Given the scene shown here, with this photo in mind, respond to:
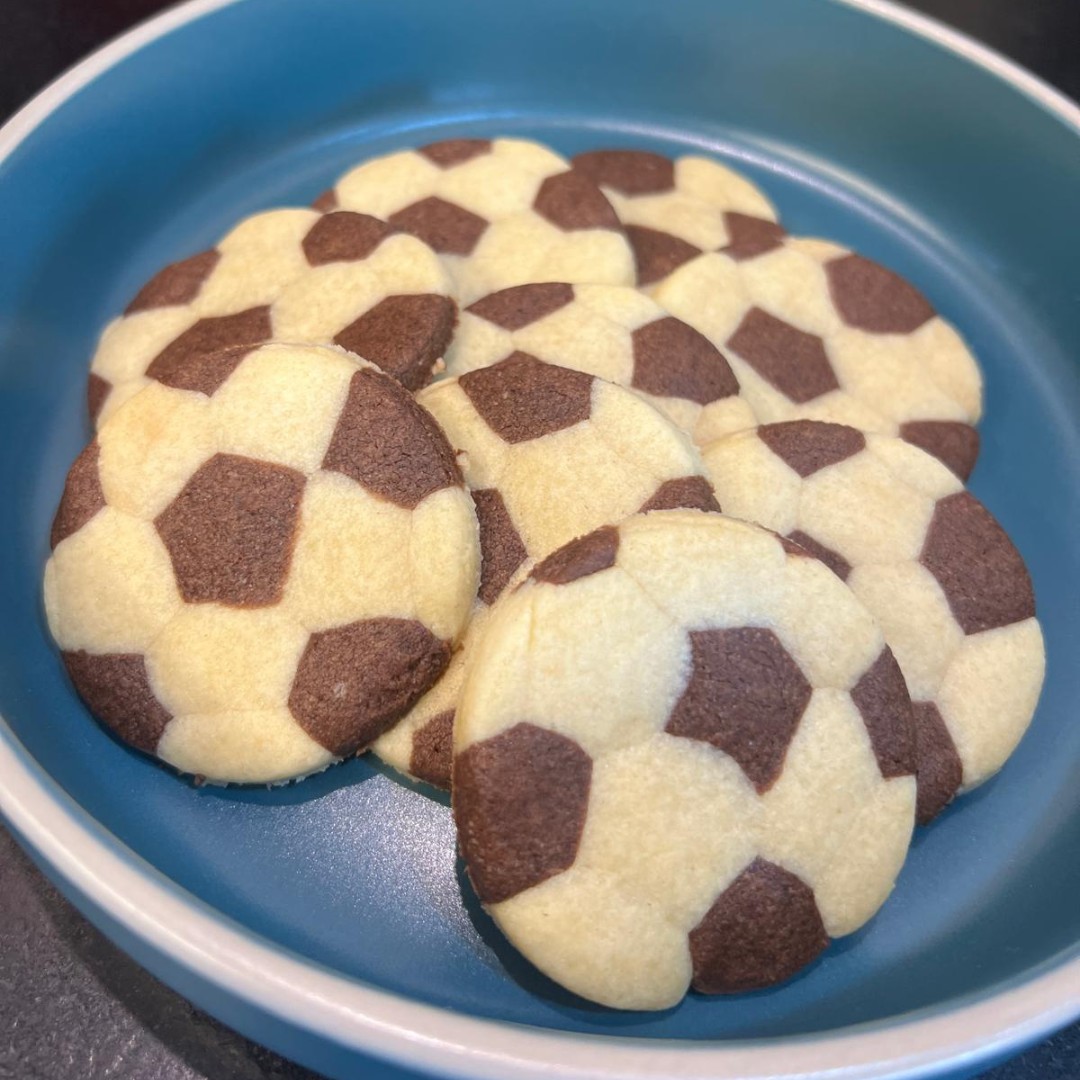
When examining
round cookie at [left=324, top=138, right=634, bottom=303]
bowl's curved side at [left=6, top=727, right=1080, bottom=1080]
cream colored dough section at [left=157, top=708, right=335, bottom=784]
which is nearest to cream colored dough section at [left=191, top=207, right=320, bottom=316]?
round cookie at [left=324, top=138, right=634, bottom=303]

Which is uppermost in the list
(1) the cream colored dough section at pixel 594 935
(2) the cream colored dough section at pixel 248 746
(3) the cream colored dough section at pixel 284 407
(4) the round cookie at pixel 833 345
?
(4) the round cookie at pixel 833 345

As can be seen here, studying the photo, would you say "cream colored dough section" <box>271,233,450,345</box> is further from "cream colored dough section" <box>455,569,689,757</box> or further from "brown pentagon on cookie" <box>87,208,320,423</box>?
"cream colored dough section" <box>455,569,689,757</box>

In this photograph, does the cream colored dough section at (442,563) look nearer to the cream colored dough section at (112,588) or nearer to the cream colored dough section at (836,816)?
the cream colored dough section at (112,588)

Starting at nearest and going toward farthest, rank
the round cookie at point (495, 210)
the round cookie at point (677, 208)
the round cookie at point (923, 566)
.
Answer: the round cookie at point (923, 566) < the round cookie at point (495, 210) < the round cookie at point (677, 208)

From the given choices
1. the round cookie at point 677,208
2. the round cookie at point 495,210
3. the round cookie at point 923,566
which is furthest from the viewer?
the round cookie at point 677,208

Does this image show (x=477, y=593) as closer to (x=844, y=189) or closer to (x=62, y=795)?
(x=62, y=795)

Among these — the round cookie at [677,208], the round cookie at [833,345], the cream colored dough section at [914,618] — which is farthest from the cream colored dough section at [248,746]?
the round cookie at [677,208]

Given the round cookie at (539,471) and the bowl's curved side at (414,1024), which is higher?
the round cookie at (539,471)
